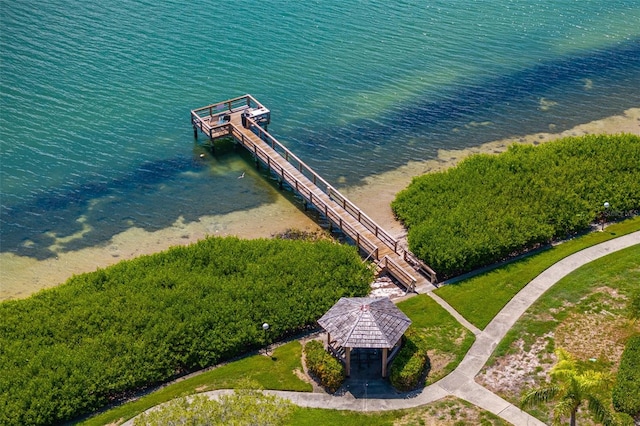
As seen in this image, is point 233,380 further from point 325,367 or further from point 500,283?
point 500,283

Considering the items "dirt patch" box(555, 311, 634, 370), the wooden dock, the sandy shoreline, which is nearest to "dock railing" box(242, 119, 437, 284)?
the wooden dock

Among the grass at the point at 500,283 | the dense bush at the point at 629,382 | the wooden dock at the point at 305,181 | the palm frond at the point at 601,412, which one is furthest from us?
the wooden dock at the point at 305,181

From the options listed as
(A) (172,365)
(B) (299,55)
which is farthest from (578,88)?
(A) (172,365)

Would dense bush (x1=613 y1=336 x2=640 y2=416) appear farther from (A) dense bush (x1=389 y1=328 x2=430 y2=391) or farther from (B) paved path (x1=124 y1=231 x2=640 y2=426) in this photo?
(A) dense bush (x1=389 y1=328 x2=430 y2=391)

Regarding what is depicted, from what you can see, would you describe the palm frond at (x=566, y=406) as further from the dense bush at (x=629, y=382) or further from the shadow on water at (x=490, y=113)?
the shadow on water at (x=490, y=113)

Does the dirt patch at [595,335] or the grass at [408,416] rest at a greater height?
the dirt patch at [595,335]

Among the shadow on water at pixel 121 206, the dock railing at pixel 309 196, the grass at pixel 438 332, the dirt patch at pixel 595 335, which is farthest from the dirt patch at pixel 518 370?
the shadow on water at pixel 121 206
